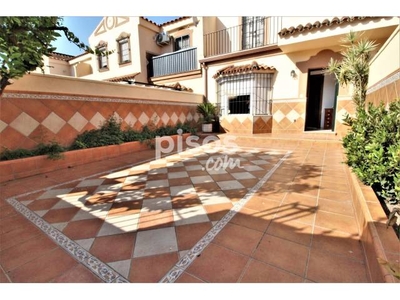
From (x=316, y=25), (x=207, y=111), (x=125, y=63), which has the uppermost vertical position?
(x=125, y=63)

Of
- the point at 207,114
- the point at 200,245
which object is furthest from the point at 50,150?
the point at 207,114

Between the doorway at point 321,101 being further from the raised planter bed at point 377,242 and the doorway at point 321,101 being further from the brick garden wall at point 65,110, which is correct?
the raised planter bed at point 377,242

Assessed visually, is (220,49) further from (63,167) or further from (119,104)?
(63,167)

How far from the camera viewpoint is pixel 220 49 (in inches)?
349

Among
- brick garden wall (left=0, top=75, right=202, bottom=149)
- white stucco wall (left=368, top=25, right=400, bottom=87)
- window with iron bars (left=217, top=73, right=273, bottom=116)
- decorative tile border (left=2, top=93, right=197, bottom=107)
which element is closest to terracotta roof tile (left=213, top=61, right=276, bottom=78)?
window with iron bars (left=217, top=73, right=273, bottom=116)

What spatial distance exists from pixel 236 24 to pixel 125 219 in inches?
362

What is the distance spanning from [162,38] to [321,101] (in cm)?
838

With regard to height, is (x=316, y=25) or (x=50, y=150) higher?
(x=316, y=25)

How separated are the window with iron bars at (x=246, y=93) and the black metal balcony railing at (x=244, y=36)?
155cm

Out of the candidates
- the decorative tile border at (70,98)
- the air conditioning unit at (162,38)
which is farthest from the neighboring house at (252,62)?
the decorative tile border at (70,98)

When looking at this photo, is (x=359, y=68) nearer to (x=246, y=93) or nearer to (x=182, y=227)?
(x=246, y=93)

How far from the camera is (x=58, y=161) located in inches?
153

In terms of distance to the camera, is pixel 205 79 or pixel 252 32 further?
pixel 205 79

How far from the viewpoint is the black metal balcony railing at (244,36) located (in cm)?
774
